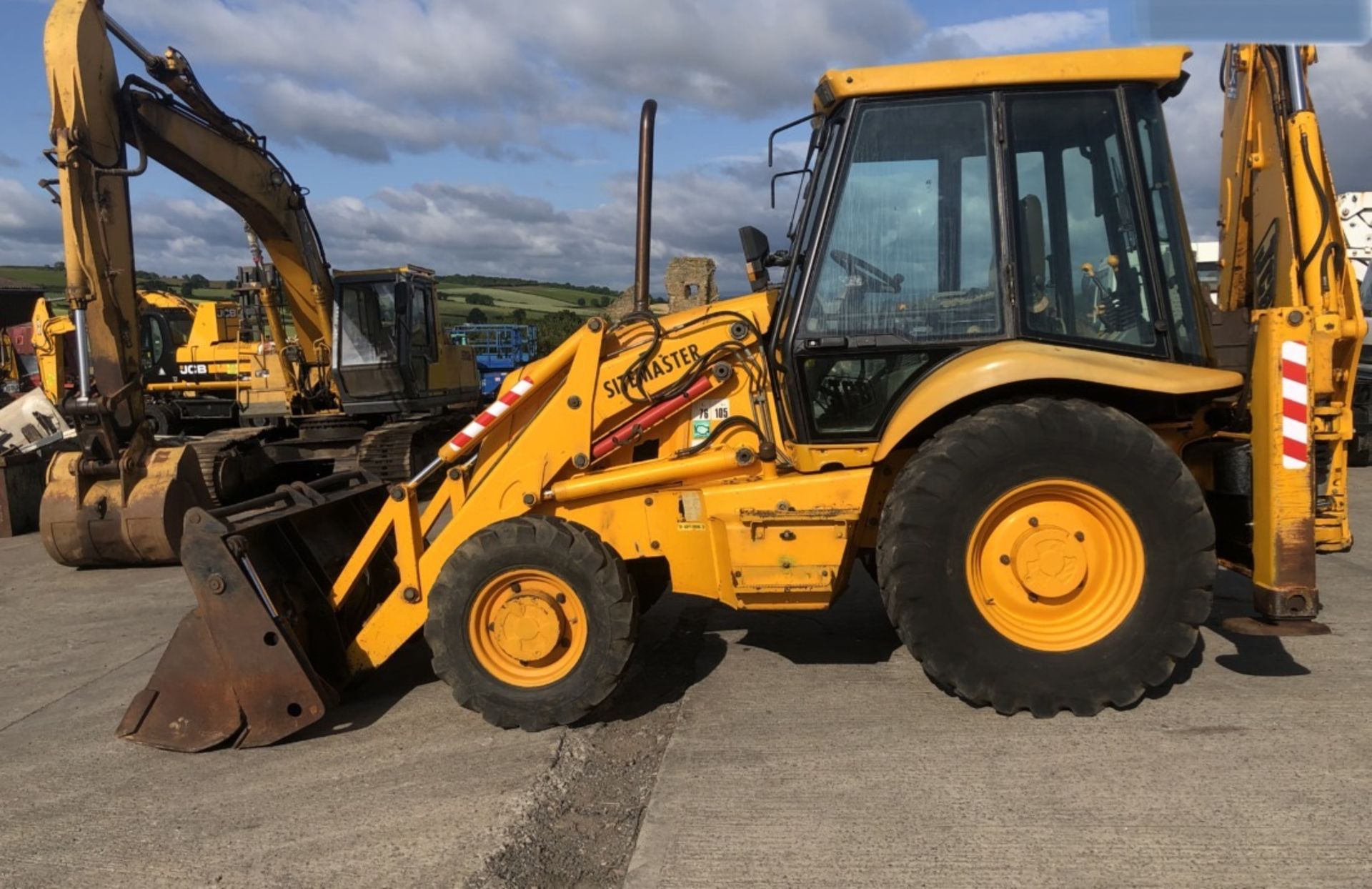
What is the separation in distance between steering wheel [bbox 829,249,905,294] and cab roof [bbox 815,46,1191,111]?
0.66 m

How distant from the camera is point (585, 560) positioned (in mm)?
3971

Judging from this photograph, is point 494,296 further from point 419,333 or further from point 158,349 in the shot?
point 419,333

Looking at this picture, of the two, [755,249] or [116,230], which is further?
[116,230]

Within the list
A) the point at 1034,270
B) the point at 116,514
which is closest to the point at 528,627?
Answer: the point at 1034,270

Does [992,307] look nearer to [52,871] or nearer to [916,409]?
[916,409]

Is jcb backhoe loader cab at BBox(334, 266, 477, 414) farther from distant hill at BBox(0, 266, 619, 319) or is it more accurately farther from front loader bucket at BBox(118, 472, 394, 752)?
distant hill at BBox(0, 266, 619, 319)

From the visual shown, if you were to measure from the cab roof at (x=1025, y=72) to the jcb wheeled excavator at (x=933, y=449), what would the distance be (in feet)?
0.04

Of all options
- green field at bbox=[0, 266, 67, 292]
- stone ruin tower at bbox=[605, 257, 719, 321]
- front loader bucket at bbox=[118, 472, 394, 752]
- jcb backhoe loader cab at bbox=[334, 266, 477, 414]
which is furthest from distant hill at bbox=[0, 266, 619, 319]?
front loader bucket at bbox=[118, 472, 394, 752]

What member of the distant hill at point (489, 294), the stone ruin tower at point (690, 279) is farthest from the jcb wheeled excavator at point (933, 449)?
the distant hill at point (489, 294)

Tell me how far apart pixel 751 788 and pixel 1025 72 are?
9.91ft

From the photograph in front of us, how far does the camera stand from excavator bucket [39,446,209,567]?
784 centimetres

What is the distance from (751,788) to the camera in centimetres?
341

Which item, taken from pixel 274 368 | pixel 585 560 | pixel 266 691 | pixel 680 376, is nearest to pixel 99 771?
pixel 266 691

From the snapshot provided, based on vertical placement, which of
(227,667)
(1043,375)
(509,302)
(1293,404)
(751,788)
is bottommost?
(751,788)
